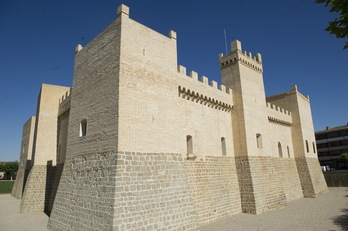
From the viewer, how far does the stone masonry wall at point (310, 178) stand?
2122 cm

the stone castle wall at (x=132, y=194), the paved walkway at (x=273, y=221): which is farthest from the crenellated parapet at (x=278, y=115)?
the stone castle wall at (x=132, y=194)

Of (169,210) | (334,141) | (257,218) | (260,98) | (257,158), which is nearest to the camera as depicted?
(169,210)

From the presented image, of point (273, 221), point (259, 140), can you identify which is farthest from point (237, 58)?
point (273, 221)

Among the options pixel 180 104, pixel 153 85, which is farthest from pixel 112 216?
pixel 180 104

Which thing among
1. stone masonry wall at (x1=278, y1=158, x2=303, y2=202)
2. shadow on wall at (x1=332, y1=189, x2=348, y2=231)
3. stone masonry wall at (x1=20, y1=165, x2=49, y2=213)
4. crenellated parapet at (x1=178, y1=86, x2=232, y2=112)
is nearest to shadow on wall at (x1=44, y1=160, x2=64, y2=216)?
stone masonry wall at (x1=20, y1=165, x2=49, y2=213)

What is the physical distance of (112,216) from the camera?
7.86 metres

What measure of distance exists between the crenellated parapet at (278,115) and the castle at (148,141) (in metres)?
2.25

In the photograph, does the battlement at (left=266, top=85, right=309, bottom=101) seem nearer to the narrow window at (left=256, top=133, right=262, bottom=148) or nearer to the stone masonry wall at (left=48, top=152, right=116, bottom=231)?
the narrow window at (left=256, top=133, right=262, bottom=148)

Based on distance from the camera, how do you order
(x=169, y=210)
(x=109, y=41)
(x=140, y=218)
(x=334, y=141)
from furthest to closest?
(x=334, y=141), (x=109, y=41), (x=169, y=210), (x=140, y=218)

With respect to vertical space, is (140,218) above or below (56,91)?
below

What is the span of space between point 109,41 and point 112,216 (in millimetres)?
7137

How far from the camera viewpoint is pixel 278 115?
21.2m

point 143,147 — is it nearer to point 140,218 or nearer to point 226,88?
point 140,218

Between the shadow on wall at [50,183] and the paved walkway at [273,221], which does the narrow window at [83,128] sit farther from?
the shadow on wall at [50,183]
